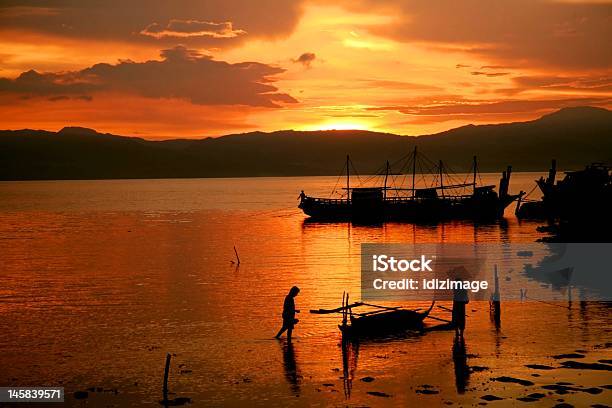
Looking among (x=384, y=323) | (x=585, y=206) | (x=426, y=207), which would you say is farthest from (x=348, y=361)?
(x=426, y=207)

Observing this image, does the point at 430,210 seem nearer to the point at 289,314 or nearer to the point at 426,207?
the point at 426,207

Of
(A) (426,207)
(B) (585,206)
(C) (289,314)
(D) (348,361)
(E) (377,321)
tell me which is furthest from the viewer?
(A) (426,207)

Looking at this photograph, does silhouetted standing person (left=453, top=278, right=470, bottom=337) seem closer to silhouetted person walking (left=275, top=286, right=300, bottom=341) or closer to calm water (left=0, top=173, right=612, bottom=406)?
calm water (left=0, top=173, right=612, bottom=406)

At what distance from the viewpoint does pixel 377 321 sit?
31828mm

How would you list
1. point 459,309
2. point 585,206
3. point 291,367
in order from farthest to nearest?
1. point 585,206
2. point 459,309
3. point 291,367

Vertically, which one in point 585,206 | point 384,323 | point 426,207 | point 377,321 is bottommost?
point 384,323

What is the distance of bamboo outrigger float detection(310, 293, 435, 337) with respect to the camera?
1228 inches

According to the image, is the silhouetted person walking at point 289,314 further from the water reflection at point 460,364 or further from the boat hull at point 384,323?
the water reflection at point 460,364

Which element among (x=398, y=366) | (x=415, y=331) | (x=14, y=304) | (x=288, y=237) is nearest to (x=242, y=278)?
(x=14, y=304)

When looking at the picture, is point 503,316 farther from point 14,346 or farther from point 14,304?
point 14,304

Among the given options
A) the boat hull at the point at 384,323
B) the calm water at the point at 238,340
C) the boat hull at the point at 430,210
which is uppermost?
the boat hull at the point at 430,210

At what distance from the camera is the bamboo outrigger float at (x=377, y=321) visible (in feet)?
102

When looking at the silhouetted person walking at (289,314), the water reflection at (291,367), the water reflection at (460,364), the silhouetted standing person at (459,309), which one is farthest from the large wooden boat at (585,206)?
the water reflection at (291,367)

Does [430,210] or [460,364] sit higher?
[430,210]
